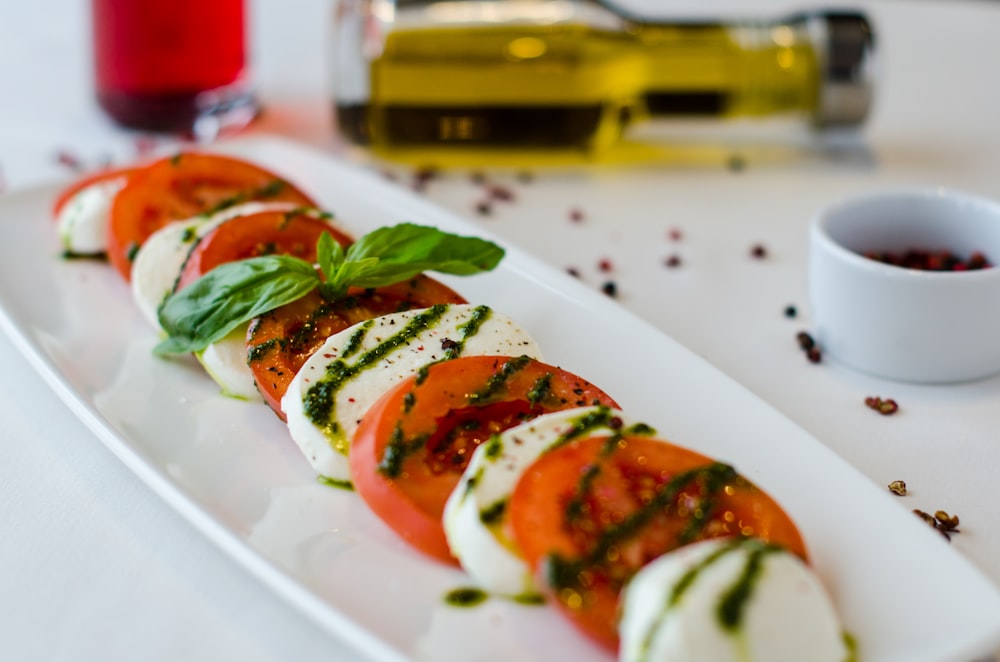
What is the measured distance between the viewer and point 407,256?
2.02 meters

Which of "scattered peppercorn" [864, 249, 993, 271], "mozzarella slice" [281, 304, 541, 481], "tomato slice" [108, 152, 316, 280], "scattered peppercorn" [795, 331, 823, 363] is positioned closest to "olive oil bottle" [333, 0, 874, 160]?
"tomato slice" [108, 152, 316, 280]

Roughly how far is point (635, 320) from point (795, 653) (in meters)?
0.87

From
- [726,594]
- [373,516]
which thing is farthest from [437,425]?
[726,594]

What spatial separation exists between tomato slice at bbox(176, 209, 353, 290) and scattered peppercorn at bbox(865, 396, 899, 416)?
1.03 meters

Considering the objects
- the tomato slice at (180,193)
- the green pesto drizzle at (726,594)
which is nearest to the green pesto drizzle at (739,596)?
the green pesto drizzle at (726,594)

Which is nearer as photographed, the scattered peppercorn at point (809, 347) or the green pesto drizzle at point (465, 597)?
the green pesto drizzle at point (465, 597)

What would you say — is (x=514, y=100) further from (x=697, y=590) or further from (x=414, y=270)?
(x=697, y=590)

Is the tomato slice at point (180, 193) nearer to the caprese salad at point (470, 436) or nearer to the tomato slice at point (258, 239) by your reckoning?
A: the caprese salad at point (470, 436)

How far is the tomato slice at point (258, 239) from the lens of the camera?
211 cm

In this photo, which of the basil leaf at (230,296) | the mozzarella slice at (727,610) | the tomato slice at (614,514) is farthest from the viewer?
the basil leaf at (230,296)

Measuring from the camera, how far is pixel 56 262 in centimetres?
246

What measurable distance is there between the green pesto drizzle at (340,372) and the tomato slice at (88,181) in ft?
3.29

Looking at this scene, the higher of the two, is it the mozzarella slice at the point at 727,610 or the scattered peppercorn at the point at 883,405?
the mozzarella slice at the point at 727,610

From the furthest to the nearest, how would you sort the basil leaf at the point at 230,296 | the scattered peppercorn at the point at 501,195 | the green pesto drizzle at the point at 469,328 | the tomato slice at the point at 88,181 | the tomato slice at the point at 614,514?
the scattered peppercorn at the point at 501,195 < the tomato slice at the point at 88,181 < the basil leaf at the point at 230,296 < the green pesto drizzle at the point at 469,328 < the tomato slice at the point at 614,514
